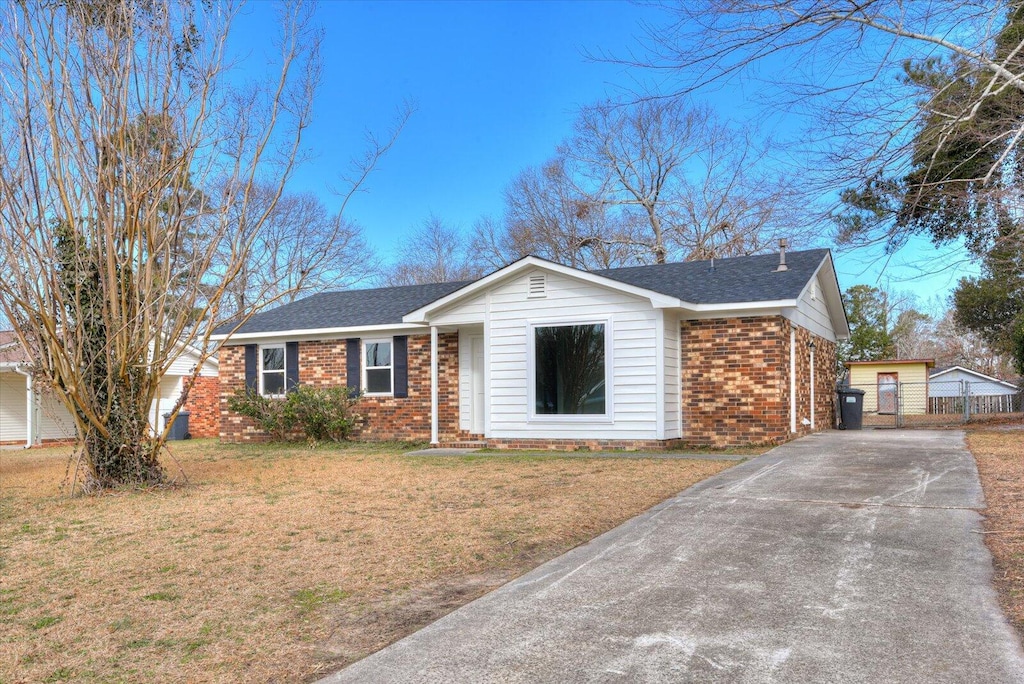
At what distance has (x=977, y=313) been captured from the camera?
26.2 meters

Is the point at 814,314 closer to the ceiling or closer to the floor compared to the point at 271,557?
closer to the ceiling

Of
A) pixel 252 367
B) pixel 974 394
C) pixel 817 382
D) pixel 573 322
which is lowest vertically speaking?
pixel 974 394

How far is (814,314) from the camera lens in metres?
15.7

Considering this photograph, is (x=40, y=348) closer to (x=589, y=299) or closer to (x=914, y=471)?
(x=589, y=299)

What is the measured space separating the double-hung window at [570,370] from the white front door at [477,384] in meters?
1.99

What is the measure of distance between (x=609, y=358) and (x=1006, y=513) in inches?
278

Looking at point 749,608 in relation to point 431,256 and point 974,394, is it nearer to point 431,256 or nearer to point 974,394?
point 974,394

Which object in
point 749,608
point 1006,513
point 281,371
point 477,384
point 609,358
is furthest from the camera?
point 281,371

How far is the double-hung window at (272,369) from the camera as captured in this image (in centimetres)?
1769

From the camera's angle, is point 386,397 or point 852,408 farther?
point 852,408

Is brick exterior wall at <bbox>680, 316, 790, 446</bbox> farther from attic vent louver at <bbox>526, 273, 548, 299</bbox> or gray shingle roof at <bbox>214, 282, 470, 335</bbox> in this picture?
gray shingle roof at <bbox>214, 282, 470, 335</bbox>

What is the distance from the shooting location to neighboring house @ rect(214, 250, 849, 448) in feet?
41.9

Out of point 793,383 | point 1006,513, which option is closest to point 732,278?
point 793,383

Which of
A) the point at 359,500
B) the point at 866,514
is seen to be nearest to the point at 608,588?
the point at 866,514
